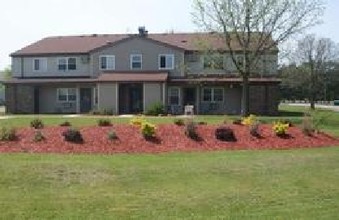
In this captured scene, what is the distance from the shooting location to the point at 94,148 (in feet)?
64.6

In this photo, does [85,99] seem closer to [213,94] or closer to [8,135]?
[213,94]

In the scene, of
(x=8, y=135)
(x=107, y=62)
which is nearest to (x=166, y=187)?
(x=8, y=135)

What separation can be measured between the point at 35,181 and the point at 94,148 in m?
6.60

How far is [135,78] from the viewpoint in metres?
49.7

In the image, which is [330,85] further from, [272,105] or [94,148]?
[94,148]

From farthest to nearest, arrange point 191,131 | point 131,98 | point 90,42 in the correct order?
point 90,42 < point 131,98 < point 191,131

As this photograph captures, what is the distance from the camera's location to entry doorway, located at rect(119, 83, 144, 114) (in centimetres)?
5109

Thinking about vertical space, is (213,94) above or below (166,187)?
above

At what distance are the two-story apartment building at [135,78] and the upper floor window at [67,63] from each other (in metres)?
0.08

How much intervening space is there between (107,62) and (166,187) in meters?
40.0

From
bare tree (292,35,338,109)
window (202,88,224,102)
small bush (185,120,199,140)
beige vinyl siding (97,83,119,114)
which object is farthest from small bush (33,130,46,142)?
bare tree (292,35,338,109)

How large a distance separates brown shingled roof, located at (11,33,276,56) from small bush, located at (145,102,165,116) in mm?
5839

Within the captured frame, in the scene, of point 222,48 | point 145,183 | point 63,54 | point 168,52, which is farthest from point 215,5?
point 145,183

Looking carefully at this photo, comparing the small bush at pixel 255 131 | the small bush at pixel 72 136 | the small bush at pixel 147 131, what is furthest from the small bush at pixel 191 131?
the small bush at pixel 72 136
